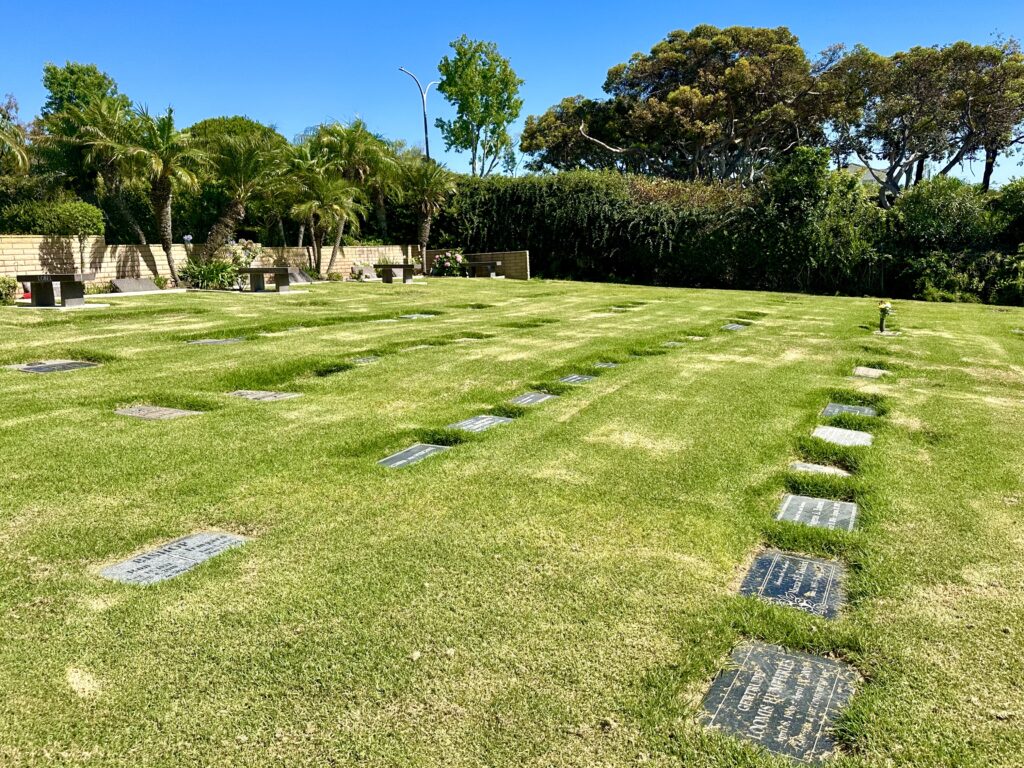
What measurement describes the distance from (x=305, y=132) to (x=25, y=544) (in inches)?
1106

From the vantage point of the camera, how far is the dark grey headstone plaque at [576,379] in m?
6.68

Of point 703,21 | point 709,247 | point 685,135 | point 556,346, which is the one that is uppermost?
point 703,21

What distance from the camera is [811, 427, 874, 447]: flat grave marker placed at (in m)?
4.66

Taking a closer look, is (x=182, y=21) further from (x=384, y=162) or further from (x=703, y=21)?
(x=703, y=21)

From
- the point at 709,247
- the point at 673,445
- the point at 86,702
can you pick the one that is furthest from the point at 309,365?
the point at 709,247

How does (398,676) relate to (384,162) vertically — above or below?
below

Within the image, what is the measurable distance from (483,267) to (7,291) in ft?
54.0

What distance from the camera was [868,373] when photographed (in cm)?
742

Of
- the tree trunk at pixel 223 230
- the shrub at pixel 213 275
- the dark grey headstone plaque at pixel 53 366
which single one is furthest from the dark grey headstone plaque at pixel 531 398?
the tree trunk at pixel 223 230

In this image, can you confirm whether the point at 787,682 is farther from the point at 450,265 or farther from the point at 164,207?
the point at 450,265

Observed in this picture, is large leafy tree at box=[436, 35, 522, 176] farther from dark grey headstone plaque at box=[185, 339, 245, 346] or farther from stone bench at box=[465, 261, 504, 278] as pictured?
dark grey headstone plaque at box=[185, 339, 245, 346]

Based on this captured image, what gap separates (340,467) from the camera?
4023mm

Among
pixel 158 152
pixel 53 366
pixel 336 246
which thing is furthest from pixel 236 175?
pixel 53 366

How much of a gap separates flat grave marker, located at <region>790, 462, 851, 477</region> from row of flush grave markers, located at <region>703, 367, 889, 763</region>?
123cm
